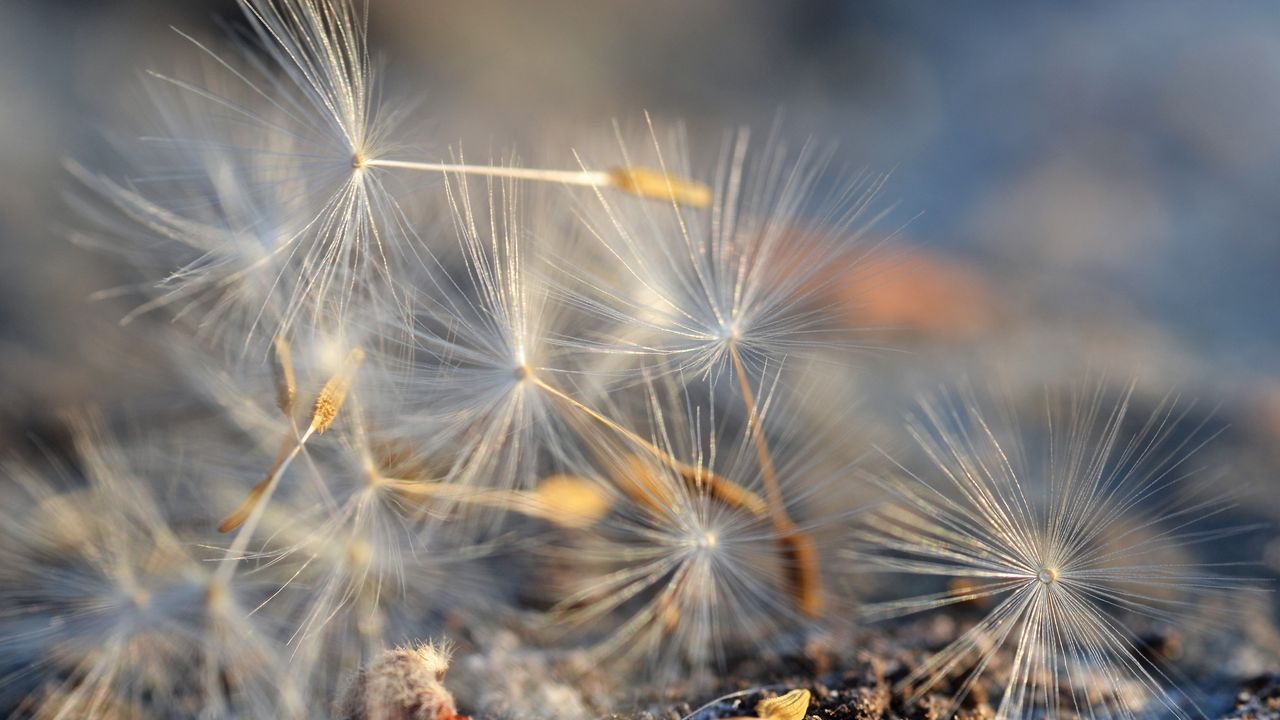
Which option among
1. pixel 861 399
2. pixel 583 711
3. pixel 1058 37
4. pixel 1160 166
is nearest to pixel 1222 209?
pixel 1160 166

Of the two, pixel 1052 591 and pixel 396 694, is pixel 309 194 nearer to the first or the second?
pixel 396 694

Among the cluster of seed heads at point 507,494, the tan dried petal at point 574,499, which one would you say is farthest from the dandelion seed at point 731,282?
the tan dried petal at point 574,499

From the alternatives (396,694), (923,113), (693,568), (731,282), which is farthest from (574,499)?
(923,113)

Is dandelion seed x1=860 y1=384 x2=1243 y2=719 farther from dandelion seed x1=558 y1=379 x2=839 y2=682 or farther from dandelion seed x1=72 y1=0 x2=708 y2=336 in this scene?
dandelion seed x1=72 y1=0 x2=708 y2=336

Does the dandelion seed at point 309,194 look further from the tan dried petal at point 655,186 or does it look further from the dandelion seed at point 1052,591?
the dandelion seed at point 1052,591

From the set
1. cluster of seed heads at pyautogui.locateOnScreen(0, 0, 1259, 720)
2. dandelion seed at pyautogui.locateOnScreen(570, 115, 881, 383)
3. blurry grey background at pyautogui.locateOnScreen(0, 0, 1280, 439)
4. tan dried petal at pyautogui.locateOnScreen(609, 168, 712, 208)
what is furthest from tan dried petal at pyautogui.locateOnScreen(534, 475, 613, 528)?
blurry grey background at pyautogui.locateOnScreen(0, 0, 1280, 439)

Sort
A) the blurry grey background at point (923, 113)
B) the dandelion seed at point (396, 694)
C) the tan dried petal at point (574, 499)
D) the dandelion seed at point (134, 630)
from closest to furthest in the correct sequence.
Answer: the dandelion seed at point (396, 694)
the dandelion seed at point (134, 630)
the tan dried petal at point (574, 499)
the blurry grey background at point (923, 113)

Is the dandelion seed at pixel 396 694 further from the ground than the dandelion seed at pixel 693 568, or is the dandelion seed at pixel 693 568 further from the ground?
the dandelion seed at pixel 693 568

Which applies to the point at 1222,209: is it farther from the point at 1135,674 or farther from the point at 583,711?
the point at 583,711
